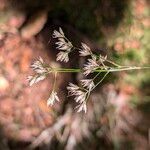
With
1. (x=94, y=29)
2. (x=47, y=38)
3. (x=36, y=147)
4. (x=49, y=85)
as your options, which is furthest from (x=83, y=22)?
(x=36, y=147)

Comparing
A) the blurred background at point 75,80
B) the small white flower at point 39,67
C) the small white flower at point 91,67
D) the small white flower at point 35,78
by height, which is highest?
the small white flower at point 39,67

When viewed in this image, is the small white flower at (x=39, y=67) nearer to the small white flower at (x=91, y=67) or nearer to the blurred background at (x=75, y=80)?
the small white flower at (x=91, y=67)

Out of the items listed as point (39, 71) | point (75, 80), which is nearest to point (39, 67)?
point (39, 71)

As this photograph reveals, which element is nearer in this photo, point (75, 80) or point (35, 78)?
point (35, 78)

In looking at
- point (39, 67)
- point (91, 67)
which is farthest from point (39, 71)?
point (91, 67)

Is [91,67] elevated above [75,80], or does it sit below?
above

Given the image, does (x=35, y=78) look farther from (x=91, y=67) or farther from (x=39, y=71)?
(x=91, y=67)

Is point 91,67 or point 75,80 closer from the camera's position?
point 91,67

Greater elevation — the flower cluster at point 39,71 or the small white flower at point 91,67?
the flower cluster at point 39,71

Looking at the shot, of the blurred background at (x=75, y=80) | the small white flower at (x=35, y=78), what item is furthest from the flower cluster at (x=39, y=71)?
the blurred background at (x=75, y=80)

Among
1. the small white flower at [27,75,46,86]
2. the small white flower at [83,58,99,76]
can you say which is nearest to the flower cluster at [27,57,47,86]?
the small white flower at [27,75,46,86]
